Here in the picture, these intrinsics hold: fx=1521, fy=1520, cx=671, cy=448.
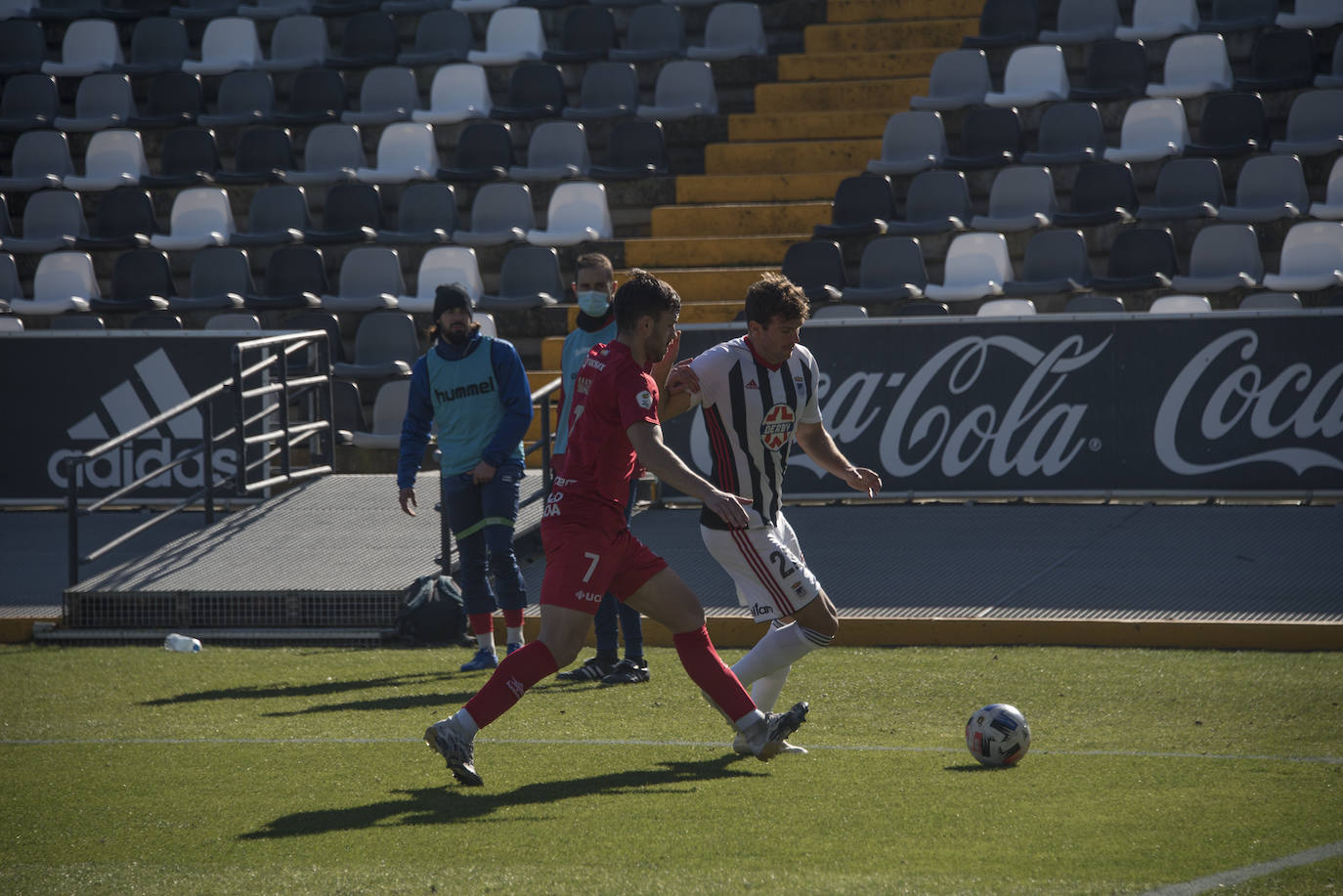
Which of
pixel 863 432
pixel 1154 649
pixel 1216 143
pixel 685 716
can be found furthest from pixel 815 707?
pixel 1216 143

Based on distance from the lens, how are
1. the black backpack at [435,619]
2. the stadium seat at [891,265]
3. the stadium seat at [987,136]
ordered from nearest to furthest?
the black backpack at [435,619], the stadium seat at [891,265], the stadium seat at [987,136]

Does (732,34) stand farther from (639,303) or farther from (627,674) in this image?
(639,303)

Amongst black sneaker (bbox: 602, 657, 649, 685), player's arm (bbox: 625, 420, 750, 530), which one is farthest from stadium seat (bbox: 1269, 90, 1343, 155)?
player's arm (bbox: 625, 420, 750, 530)

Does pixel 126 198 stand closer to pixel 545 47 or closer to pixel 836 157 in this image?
pixel 545 47

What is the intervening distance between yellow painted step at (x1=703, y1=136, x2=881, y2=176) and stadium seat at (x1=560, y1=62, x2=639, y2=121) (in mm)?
1325

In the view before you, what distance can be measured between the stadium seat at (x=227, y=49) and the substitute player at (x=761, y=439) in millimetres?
16382

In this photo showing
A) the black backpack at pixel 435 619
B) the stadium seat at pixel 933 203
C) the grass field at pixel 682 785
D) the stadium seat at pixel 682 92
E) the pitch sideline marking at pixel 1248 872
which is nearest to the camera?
the pitch sideline marking at pixel 1248 872

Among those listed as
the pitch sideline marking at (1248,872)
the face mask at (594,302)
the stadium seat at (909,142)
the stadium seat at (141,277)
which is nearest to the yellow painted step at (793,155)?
the stadium seat at (909,142)

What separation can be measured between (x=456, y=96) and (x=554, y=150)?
2062 mm

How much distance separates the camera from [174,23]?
2178 cm

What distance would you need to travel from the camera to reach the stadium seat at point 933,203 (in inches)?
645

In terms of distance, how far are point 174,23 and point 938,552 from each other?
15.5 metres

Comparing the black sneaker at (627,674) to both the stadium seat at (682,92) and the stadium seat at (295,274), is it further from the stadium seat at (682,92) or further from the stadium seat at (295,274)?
the stadium seat at (682,92)

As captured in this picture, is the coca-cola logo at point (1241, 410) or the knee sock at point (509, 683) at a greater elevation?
the coca-cola logo at point (1241, 410)
